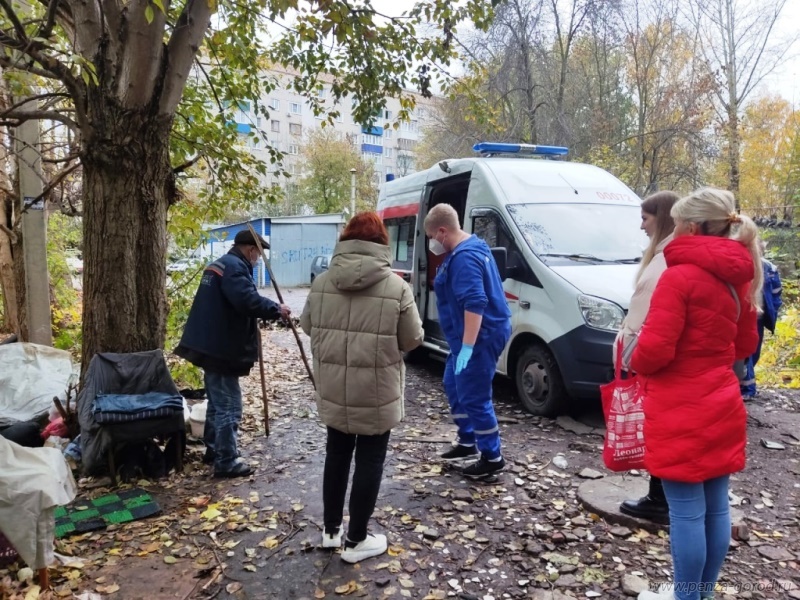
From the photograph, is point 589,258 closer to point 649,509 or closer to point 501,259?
point 501,259

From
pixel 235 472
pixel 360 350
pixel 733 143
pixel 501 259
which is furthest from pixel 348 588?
pixel 733 143

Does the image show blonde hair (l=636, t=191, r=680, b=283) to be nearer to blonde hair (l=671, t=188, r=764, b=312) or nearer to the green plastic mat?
blonde hair (l=671, t=188, r=764, b=312)

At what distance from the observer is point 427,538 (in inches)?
128

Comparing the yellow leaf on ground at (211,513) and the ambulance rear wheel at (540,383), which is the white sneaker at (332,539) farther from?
the ambulance rear wheel at (540,383)

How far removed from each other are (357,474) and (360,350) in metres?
0.67

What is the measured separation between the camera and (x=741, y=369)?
3443 millimetres

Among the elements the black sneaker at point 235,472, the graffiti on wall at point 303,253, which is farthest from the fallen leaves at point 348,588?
the graffiti on wall at point 303,253

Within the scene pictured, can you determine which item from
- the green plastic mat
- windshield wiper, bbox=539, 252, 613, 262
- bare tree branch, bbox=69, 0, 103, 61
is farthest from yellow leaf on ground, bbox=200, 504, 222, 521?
windshield wiper, bbox=539, 252, 613, 262

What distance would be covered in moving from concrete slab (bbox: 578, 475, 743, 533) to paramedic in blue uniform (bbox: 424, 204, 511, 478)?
623 millimetres

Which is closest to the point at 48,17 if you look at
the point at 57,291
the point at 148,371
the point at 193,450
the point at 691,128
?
the point at 148,371

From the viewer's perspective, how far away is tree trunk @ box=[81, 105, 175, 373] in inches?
168

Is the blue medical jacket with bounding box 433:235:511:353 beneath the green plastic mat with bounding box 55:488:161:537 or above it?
above

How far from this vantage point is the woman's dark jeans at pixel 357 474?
2.91 meters

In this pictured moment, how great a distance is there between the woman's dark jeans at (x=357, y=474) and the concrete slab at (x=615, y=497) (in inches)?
57.4
